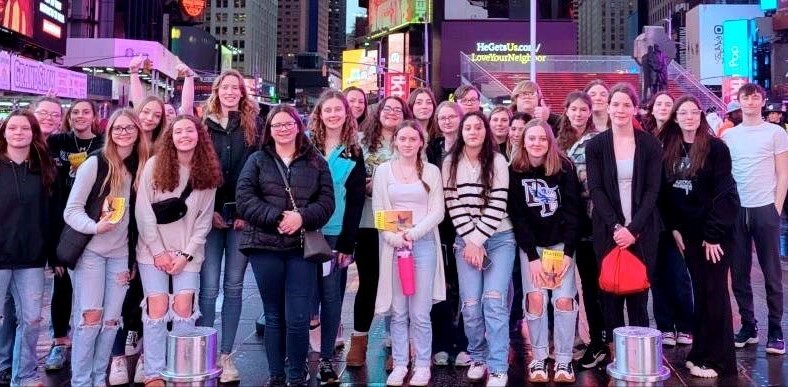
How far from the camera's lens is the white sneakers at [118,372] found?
5.18m

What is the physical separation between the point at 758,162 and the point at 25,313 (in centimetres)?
599

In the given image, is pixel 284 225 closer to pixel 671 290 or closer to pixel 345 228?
pixel 345 228

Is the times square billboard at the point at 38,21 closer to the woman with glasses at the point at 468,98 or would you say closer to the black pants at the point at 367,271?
the woman with glasses at the point at 468,98

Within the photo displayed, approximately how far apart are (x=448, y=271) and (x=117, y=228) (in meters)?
2.67

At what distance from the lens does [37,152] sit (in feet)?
16.3

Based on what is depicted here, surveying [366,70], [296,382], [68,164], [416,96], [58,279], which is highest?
[366,70]

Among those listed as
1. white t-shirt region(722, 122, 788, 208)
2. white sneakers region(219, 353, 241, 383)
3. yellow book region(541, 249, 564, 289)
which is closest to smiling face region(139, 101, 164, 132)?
white sneakers region(219, 353, 241, 383)

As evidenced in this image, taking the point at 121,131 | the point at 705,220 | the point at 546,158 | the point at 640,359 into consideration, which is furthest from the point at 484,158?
the point at 121,131

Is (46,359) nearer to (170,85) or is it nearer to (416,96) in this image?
(416,96)

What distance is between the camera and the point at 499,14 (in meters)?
53.0

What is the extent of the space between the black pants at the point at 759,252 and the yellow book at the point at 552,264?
6.44 ft

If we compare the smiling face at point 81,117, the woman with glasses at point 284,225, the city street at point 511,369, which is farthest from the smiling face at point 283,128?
the smiling face at point 81,117

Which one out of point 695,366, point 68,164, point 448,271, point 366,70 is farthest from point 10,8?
point 366,70

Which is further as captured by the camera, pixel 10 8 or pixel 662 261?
pixel 10 8
